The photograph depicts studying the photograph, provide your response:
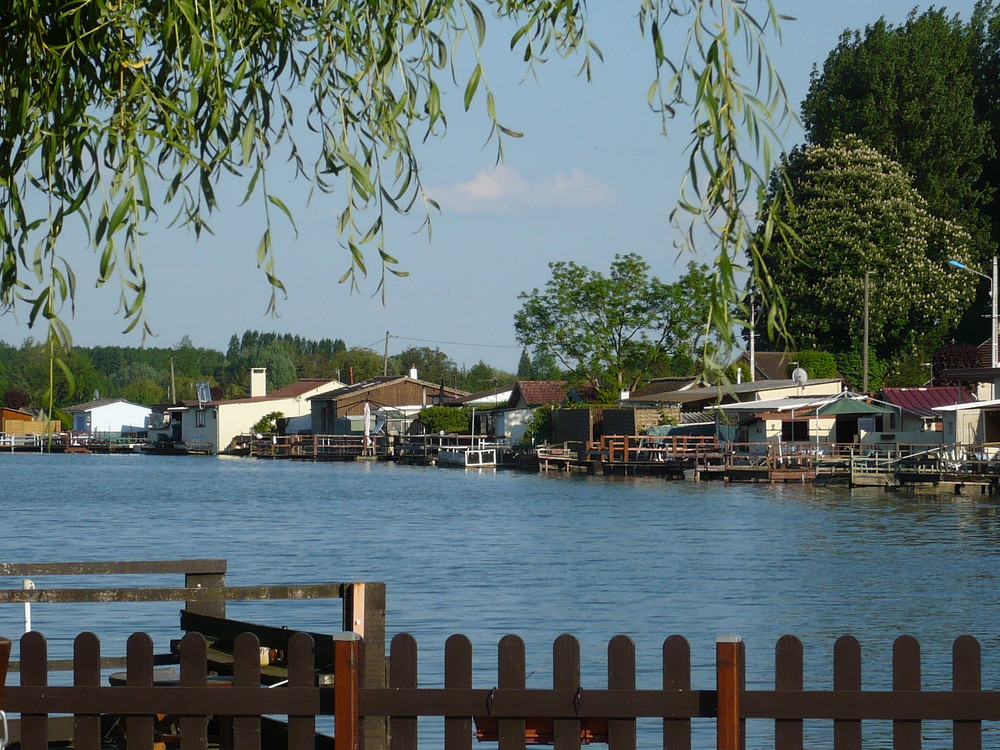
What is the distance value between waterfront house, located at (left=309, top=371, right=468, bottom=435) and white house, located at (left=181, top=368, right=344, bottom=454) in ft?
20.7

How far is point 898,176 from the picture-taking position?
7338cm

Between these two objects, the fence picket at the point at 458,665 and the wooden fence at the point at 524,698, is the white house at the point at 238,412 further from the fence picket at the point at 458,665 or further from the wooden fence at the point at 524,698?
the fence picket at the point at 458,665

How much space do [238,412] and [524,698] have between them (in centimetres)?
12427


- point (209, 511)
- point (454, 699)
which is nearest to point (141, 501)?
point (209, 511)

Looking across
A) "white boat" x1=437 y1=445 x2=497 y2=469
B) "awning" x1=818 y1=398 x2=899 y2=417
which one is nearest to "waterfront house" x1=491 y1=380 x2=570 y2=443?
"white boat" x1=437 y1=445 x2=497 y2=469

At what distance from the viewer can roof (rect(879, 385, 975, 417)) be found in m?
59.1

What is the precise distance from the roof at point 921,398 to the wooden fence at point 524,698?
5517 cm

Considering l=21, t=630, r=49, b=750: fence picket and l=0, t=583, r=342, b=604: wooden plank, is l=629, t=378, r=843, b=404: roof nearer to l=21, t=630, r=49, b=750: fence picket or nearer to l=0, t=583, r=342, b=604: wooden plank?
l=0, t=583, r=342, b=604: wooden plank

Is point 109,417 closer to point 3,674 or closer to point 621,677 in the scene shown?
point 3,674

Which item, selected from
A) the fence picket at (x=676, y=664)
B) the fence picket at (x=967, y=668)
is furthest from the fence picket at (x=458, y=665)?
the fence picket at (x=967, y=668)

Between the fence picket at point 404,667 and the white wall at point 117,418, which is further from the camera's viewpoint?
the white wall at point 117,418

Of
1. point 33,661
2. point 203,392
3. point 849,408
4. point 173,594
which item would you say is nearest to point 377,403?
point 203,392

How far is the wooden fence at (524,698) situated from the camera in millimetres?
5402

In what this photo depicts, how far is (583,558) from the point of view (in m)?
32.8
